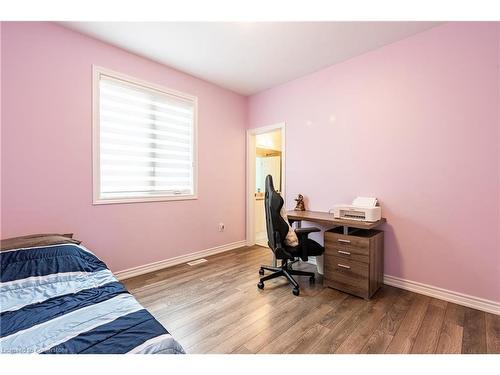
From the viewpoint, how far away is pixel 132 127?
2.73 meters

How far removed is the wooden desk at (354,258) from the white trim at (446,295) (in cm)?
15

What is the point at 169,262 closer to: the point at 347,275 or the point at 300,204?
the point at 300,204

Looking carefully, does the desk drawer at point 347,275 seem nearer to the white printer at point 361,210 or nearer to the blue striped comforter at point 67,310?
the white printer at point 361,210

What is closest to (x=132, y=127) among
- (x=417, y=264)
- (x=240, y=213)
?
(x=240, y=213)

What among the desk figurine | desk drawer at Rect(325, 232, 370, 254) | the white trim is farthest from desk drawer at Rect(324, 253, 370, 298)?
the desk figurine

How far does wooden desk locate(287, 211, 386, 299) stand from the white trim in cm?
15

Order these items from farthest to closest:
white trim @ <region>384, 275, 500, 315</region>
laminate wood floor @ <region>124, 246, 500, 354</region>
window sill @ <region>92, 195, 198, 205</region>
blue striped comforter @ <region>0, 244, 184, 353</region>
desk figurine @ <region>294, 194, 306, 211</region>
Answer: desk figurine @ <region>294, 194, 306, 211</region> < window sill @ <region>92, 195, 198, 205</region> < white trim @ <region>384, 275, 500, 315</region> < laminate wood floor @ <region>124, 246, 500, 354</region> < blue striped comforter @ <region>0, 244, 184, 353</region>

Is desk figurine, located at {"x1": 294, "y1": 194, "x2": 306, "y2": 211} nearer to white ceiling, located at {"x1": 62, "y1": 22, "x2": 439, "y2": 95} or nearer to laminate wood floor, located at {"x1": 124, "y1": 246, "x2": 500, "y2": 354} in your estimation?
laminate wood floor, located at {"x1": 124, "y1": 246, "x2": 500, "y2": 354}

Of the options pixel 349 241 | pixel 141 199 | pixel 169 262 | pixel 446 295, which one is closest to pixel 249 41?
pixel 141 199

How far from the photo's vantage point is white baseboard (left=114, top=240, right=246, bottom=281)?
2648 mm

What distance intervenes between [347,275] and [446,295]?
0.92 metres

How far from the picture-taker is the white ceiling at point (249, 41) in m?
2.16

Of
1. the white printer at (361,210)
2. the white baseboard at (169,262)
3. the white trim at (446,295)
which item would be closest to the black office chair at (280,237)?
the white printer at (361,210)

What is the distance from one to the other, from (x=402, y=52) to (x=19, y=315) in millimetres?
3599
